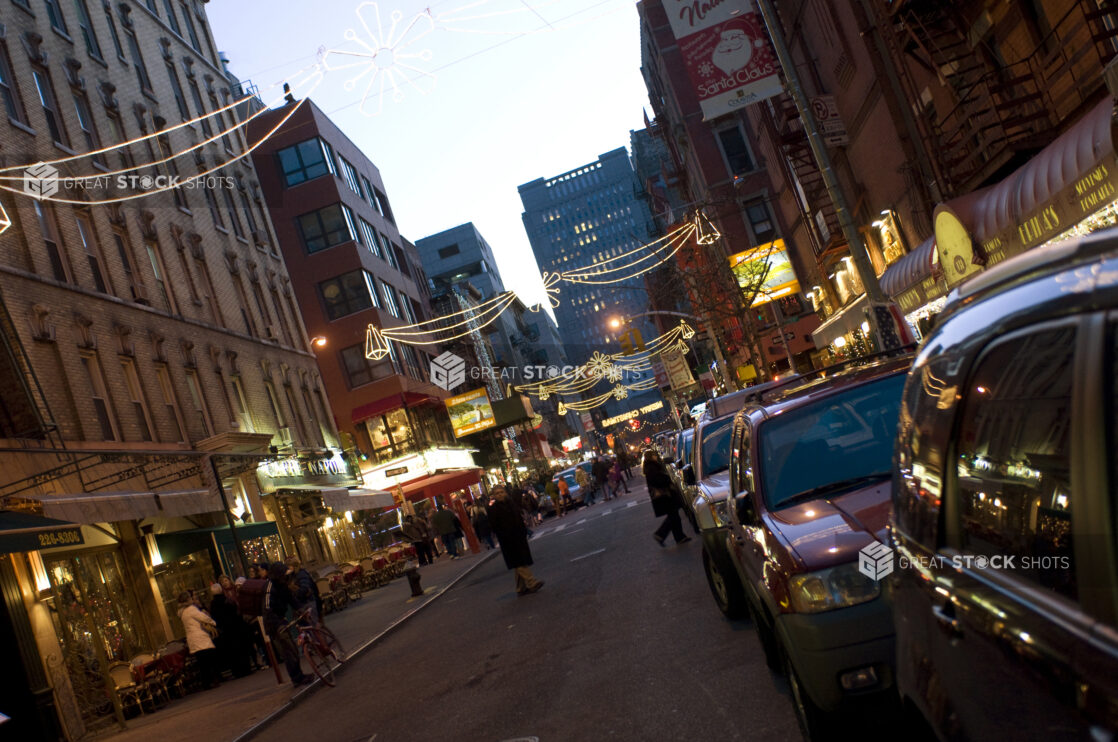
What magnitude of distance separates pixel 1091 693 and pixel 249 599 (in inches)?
597

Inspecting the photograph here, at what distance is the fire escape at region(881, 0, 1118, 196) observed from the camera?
1471 cm

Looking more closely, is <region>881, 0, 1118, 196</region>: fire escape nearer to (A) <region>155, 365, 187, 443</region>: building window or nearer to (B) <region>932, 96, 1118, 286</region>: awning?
(B) <region>932, 96, 1118, 286</region>: awning

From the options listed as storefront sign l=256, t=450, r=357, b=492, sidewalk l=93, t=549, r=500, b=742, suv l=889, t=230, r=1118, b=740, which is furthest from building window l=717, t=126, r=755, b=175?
suv l=889, t=230, r=1118, b=740

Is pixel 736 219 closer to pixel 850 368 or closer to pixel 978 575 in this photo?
pixel 850 368

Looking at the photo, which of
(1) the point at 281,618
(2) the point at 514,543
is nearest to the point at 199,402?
(2) the point at 514,543

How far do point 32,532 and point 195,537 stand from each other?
10.1 m

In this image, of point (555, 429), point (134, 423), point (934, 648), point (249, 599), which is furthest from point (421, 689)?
point (555, 429)

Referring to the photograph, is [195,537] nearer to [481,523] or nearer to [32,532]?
[32,532]

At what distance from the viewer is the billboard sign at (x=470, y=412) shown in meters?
56.2

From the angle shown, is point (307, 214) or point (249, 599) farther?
point (307, 214)

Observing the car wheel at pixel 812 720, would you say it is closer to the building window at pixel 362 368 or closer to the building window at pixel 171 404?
the building window at pixel 171 404

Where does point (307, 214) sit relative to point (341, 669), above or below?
above

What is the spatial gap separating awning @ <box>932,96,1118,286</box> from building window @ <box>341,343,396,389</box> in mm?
35447

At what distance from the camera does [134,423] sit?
2305 centimetres
